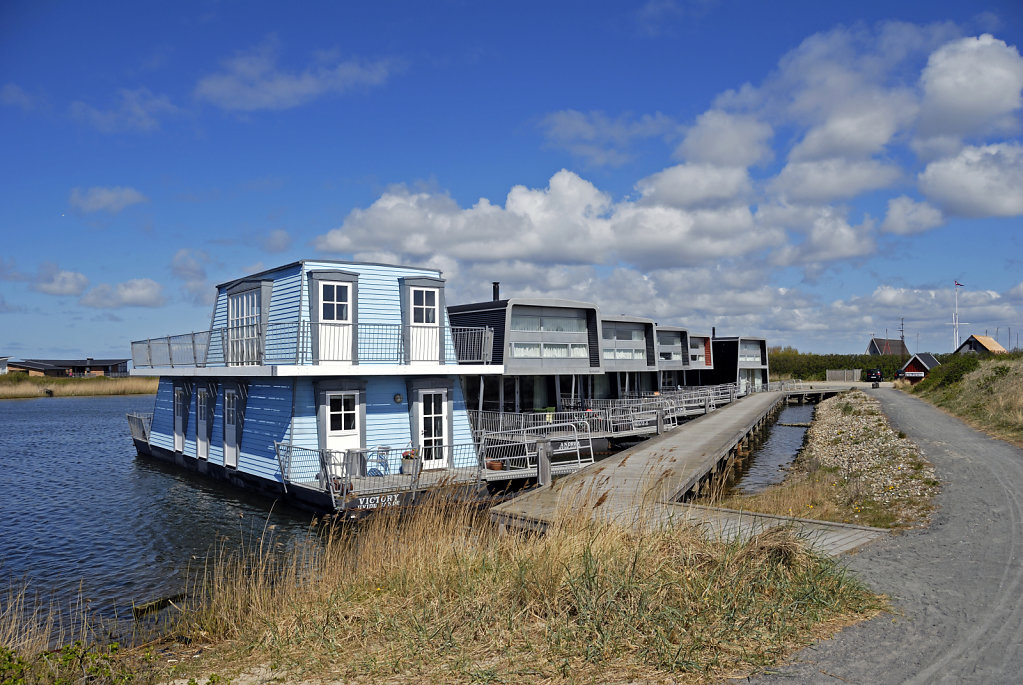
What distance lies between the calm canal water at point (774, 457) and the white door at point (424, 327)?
999 cm

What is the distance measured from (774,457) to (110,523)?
24297mm

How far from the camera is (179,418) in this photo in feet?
84.3

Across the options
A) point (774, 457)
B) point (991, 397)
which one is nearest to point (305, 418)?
point (774, 457)

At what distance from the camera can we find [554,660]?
229 inches

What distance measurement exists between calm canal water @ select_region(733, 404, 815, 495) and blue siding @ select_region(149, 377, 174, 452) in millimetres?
20680

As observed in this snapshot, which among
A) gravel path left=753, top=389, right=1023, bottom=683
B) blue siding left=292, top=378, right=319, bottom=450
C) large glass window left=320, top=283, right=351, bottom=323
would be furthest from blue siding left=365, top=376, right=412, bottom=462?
gravel path left=753, top=389, right=1023, bottom=683

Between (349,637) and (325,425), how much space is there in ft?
37.4

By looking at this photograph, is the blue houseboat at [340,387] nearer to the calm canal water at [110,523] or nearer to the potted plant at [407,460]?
the potted plant at [407,460]

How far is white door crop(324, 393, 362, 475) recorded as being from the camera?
57.5 feet

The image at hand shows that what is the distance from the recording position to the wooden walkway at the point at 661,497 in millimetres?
8750

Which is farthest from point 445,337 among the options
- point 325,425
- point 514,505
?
point 514,505

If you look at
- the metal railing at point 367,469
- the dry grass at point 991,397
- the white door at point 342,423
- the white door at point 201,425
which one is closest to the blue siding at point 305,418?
the metal railing at point 367,469

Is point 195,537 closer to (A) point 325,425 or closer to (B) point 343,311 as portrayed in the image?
(A) point 325,425

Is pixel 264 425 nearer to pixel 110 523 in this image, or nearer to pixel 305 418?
pixel 305 418
